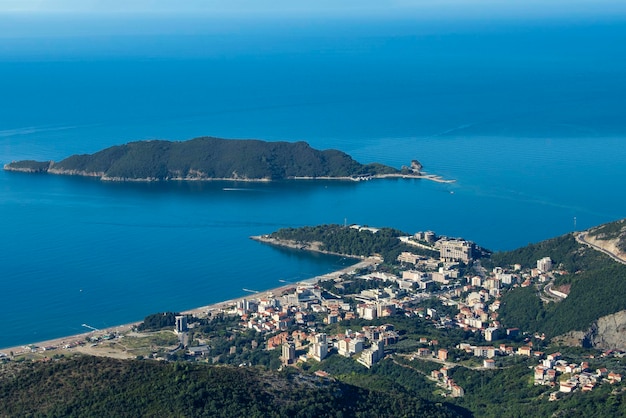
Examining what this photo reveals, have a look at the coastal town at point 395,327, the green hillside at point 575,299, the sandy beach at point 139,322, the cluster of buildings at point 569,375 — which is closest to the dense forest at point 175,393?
the cluster of buildings at point 569,375

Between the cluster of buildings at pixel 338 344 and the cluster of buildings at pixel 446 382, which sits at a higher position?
the cluster of buildings at pixel 338 344

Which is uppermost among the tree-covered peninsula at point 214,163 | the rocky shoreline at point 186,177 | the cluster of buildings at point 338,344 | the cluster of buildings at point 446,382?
the tree-covered peninsula at point 214,163

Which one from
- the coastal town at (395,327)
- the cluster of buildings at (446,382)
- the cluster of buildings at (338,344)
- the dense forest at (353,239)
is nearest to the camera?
the cluster of buildings at (446,382)

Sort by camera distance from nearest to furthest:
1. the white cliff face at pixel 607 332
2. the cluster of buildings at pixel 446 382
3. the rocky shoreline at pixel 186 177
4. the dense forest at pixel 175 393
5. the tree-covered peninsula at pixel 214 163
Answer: the dense forest at pixel 175 393 < the cluster of buildings at pixel 446 382 < the white cliff face at pixel 607 332 < the rocky shoreline at pixel 186 177 < the tree-covered peninsula at pixel 214 163

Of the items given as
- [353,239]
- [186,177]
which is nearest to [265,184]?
[186,177]

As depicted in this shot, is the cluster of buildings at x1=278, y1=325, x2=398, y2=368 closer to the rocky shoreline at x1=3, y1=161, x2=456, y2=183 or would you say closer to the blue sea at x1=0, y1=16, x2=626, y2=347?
the blue sea at x1=0, y1=16, x2=626, y2=347

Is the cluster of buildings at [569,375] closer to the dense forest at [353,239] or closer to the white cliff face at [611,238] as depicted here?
the white cliff face at [611,238]
